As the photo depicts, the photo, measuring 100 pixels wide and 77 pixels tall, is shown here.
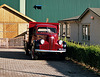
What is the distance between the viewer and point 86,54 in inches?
507

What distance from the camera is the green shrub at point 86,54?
38.0 feet

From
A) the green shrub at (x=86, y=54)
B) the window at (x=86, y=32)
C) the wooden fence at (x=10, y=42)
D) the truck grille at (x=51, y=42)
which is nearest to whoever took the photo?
the green shrub at (x=86, y=54)

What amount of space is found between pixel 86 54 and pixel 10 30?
19.6 m

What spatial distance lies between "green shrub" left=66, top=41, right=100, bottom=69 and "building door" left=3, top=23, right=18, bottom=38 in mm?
15490

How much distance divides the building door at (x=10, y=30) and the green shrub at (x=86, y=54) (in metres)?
15.5

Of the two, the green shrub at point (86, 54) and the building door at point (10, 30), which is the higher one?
the building door at point (10, 30)

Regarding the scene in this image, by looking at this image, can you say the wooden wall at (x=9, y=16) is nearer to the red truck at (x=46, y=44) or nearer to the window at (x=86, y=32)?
the window at (x=86, y=32)

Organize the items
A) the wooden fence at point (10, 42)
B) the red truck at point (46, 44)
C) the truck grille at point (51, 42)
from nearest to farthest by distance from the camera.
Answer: the red truck at point (46, 44) → the truck grille at point (51, 42) → the wooden fence at point (10, 42)

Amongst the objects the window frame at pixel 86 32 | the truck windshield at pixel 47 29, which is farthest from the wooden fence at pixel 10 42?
the truck windshield at pixel 47 29

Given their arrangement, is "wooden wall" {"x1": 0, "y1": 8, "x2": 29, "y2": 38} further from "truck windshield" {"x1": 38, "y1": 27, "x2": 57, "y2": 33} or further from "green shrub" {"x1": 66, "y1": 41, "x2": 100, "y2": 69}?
"green shrub" {"x1": 66, "y1": 41, "x2": 100, "y2": 69}

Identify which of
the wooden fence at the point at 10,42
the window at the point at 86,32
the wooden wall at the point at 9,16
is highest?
the wooden wall at the point at 9,16

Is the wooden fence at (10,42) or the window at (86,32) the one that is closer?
the window at (86,32)

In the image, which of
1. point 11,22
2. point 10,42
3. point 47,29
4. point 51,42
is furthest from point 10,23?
point 51,42

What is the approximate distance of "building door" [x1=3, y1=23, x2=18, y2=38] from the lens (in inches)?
1217
